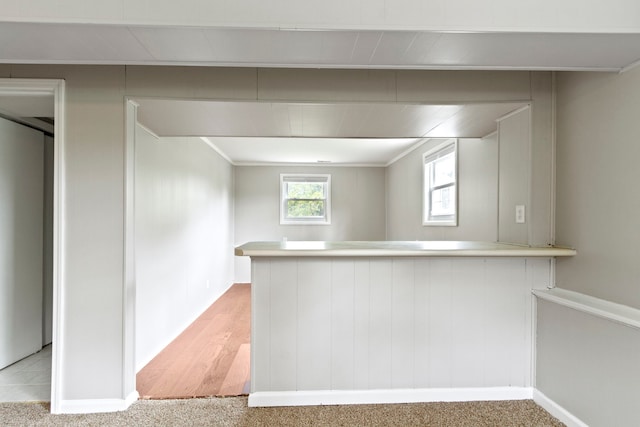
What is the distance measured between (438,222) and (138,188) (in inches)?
122

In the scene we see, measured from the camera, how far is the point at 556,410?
1.93 m

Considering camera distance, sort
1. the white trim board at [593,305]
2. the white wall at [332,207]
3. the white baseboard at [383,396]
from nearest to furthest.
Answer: the white trim board at [593,305]
the white baseboard at [383,396]
the white wall at [332,207]

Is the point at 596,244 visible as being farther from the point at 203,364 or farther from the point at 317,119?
the point at 203,364

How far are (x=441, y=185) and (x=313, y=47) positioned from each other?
300 centimetres

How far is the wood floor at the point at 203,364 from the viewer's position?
2.30 metres

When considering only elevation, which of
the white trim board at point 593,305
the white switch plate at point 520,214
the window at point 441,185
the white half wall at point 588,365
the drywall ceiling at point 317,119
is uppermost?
the drywall ceiling at point 317,119

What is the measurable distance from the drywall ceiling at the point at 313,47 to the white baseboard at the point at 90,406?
5.96ft

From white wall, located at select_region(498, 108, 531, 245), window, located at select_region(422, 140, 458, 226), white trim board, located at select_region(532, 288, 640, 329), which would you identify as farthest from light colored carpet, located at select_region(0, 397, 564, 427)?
A: window, located at select_region(422, 140, 458, 226)

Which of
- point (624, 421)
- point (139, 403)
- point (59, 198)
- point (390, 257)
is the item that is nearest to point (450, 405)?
point (624, 421)

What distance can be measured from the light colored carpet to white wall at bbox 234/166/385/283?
15.1 feet

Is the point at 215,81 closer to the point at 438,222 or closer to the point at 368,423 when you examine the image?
the point at 368,423

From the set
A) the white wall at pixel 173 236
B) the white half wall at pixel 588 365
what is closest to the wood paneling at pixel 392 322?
the white half wall at pixel 588 365

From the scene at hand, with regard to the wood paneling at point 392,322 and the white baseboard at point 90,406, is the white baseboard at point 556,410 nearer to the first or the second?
the wood paneling at point 392,322

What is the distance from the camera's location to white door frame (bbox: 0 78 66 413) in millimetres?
1952
